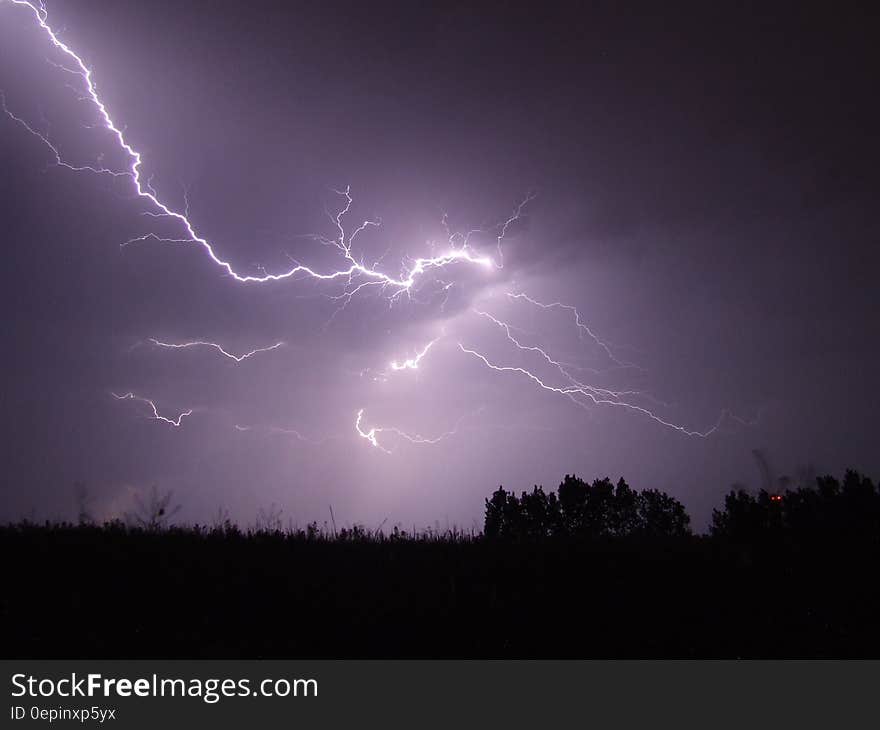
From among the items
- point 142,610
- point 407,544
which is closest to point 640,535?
point 407,544

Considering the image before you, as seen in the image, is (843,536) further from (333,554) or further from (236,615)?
(236,615)

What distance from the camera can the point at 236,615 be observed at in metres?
3.75

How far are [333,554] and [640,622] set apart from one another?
8.36 ft

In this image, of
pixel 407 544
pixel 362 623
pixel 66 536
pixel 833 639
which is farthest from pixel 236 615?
pixel 833 639

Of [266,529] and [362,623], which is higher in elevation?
[266,529]

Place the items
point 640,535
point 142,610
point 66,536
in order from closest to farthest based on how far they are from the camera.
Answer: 1. point 142,610
2. point 66,536
3. point 640,535

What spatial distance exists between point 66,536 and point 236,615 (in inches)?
97.0

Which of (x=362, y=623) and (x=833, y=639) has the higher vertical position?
(x=362, y=623)

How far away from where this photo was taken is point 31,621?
139 inches

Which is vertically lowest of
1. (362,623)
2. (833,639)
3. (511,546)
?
(833,639)

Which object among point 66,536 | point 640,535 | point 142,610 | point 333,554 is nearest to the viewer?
point 142,610

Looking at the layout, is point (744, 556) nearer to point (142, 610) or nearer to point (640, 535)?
point (640, 535)
